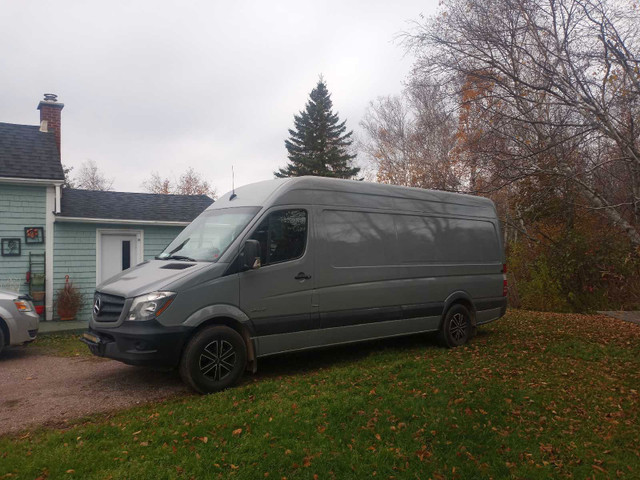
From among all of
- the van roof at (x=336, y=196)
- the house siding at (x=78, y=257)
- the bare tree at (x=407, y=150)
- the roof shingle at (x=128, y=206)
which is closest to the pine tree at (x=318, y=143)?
the bare tree at (x=407, y=150)

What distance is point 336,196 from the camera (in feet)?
22.2

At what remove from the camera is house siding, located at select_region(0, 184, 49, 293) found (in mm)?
11375

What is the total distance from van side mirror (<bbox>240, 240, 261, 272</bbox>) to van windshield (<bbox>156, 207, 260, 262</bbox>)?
267 millimetres

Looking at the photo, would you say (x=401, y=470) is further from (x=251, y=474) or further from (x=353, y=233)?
(x=353, y=233)

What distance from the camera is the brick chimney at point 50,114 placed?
13.8 meters

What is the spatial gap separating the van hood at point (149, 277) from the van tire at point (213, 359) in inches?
26.9

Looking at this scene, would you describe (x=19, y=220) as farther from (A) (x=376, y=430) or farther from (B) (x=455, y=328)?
(A) (x=376, y=430)

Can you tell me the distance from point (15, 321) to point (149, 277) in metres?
3.56

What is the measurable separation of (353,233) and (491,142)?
5628mm

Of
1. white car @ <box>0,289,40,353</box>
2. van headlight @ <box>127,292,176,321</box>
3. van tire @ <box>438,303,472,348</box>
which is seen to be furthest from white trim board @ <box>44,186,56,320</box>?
van tire @ <box>438,303,472,348</box>

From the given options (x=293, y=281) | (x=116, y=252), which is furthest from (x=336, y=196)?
(x=116, y=252)

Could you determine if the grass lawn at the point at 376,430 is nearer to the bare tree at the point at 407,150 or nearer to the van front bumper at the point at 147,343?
the van front bumper at the point at 147,343

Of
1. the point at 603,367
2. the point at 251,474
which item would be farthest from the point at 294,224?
the point at 603,367

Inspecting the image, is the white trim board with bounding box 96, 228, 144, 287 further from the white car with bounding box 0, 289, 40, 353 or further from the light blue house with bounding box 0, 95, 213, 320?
the white car with bounding box 0, 289, 40, 353
